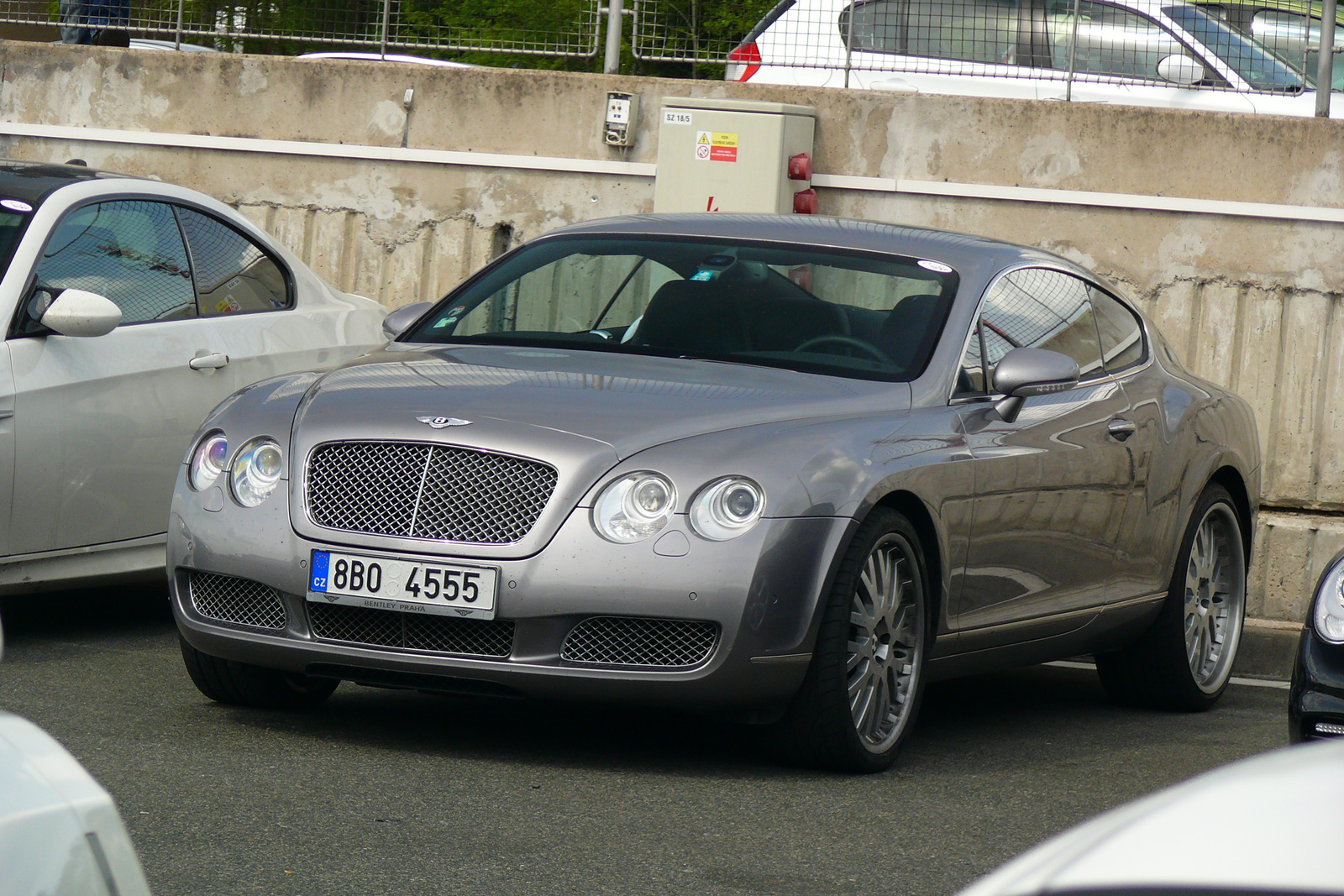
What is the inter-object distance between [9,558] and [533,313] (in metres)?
1.84

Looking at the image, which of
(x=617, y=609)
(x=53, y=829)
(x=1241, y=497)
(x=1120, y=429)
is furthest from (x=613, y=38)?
(x=53, y=829)

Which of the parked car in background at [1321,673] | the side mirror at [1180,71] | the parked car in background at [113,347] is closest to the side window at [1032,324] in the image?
the parked car in background at [1321,673]

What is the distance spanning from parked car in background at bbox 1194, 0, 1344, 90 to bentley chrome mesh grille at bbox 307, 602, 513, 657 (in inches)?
287

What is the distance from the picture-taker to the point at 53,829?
1837 mm

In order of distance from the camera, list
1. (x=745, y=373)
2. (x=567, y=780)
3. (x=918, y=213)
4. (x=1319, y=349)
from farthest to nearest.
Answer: (x=918, y=213)
(x=1319, y=349)
(x=745, y=373)
(x=567, y=780)

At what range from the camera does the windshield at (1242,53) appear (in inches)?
420

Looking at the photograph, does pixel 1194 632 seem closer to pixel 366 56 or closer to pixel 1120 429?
pixel 1120 429

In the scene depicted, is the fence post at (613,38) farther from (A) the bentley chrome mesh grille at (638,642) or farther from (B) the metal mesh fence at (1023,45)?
(A) the bentley chrome mesh grille at (638,642)

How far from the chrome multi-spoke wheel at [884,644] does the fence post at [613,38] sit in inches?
259

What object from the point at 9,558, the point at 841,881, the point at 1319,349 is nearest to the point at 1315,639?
the point at 841,881

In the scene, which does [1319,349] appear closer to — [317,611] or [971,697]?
[971,697]

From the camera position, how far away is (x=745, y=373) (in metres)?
5.59

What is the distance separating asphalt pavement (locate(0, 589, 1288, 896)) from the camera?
4.01 m

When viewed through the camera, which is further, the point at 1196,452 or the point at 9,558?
the point at 1196,452
